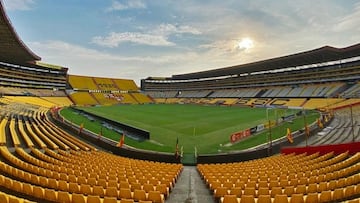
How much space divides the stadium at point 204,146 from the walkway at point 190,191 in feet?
0.14

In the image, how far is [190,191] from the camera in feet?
31.5

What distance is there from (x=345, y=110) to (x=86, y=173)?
115 feet

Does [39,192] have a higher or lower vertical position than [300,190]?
higher

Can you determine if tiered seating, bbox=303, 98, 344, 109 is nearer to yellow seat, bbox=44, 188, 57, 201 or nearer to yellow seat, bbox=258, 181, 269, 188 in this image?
yellow seat, bbox=258, 181, 269, 188

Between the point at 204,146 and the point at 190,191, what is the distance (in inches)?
478

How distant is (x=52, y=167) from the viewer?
10.4 meters

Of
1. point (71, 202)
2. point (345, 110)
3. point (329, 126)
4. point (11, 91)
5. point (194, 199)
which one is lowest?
point (194, 199)

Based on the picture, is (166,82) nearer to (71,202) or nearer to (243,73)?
(243,73)

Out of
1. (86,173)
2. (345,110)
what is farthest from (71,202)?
(345,110)

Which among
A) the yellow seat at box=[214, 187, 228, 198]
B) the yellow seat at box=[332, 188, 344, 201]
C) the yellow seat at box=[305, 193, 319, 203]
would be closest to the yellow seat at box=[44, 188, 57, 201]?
the yellow seat at box=[214, 187, 228, 198]

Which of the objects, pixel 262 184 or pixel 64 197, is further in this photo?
pixel 262 184

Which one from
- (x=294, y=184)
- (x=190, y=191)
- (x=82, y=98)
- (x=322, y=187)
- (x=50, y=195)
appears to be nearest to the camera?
(x=50, y=195)

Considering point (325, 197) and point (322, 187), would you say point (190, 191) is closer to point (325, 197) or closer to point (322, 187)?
point (322, 187)

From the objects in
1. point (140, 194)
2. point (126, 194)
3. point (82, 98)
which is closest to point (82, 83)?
point (82, 98)
